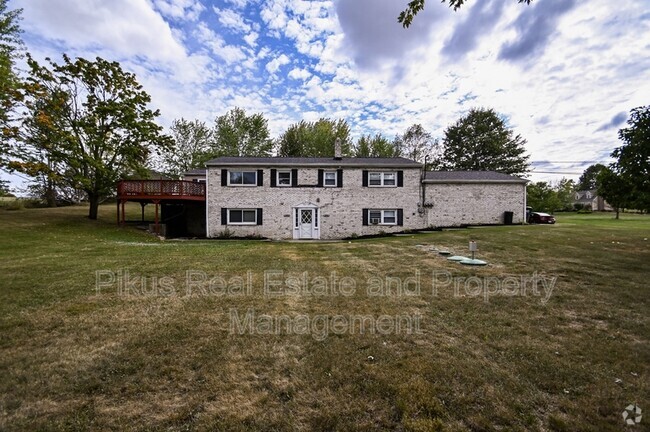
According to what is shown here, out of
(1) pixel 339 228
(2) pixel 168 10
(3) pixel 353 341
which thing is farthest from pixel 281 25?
(3) pixel 353 341

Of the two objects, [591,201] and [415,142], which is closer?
[415,142]

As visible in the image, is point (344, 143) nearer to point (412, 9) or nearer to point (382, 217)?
point (382, 217)

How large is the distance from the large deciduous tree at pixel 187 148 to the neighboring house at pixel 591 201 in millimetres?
59578

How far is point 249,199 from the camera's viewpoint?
63.8 ft

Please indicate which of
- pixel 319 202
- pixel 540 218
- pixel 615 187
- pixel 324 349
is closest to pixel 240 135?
pixel 319 202

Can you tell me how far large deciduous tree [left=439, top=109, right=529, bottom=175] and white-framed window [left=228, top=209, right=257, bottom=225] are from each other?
3515 centimetres

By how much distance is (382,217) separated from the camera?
19.8 m

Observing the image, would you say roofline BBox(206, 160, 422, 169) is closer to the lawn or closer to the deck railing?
the deck railing

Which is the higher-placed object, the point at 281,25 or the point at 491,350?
the point at 281,25

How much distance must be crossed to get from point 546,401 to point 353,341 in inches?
82.9

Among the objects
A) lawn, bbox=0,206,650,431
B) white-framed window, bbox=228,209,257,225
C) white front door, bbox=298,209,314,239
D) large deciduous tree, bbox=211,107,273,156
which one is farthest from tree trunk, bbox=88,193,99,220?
large deciduous tree, bbox=211,107,273,156

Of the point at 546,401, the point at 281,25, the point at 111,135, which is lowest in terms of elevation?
the point at 546,401

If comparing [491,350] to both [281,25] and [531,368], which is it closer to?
[531,368]

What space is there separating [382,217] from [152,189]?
15.2 meters
